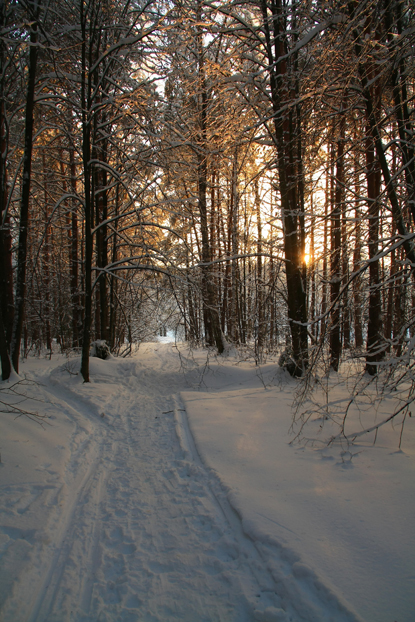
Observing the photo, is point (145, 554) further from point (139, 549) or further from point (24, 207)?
point (24, 207)

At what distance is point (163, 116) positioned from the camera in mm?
7270

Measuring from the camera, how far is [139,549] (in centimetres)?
235

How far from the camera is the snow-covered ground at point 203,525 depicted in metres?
1.84

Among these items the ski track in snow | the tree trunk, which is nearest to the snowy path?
the ski track in snow

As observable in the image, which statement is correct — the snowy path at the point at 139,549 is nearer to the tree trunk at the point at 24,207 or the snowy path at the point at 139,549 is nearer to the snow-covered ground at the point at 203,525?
the snow-covered ground at the point at 203,525

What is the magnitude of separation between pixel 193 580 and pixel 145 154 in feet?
26.9

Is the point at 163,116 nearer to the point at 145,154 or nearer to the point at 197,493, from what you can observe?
the point at 145,154

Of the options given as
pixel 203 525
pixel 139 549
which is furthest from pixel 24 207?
pixel 203 525

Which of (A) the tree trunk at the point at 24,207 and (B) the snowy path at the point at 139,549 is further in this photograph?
(A) the tree trunk at the point at 24,207

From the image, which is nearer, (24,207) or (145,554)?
(145,554)

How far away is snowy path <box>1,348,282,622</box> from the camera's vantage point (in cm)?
187

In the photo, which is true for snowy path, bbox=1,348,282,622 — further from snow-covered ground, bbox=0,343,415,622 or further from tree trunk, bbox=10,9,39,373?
tree trunk, bbox=10,9,39,373

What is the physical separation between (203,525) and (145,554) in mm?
536

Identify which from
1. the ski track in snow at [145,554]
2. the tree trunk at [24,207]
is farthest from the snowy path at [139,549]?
the tree trunk at [24,207]
